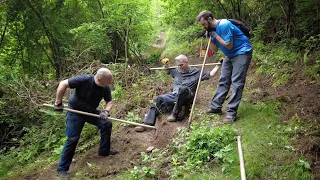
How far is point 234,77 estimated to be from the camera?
17.4 ft

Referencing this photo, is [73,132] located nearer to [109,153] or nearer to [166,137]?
[109,153]

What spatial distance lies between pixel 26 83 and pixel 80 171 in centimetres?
480

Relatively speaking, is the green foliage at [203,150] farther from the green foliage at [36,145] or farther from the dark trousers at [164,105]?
the green foliage at [36,145]

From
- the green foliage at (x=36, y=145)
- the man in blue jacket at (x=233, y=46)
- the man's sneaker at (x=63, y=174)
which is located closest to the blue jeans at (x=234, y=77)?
the man in blue jacket at (x=233, y=46)

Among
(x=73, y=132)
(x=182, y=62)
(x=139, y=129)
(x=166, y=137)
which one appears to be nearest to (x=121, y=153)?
(x=139, y=129)

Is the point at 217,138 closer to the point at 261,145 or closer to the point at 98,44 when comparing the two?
the point at 261,145

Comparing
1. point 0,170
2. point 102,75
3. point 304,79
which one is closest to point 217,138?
point 102,75

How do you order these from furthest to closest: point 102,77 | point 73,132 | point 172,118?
point 172,118, point 73,132, point 102,77

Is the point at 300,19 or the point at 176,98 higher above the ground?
the point at 300,19

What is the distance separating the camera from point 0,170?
6457mm

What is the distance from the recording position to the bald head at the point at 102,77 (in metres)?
4.84

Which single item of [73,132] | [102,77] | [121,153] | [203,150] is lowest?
[121,153]

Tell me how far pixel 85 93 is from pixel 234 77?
2.74m

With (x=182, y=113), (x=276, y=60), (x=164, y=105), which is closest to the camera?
(x=182, y=113)
